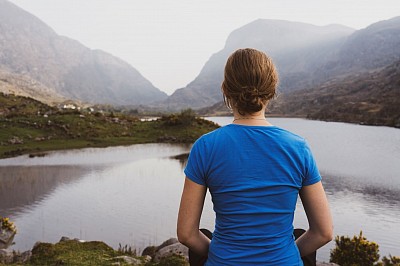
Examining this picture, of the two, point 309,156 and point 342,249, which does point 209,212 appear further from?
point 309,156

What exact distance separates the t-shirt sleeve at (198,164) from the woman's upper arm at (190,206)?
43 millimetres

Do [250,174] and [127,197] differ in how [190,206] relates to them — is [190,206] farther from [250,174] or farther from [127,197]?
[127,197]

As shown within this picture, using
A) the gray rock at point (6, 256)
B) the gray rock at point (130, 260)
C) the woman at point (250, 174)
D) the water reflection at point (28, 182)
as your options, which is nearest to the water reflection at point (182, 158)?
the water reflection at point (28, 182)

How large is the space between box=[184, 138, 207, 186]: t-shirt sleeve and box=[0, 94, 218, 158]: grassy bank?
109 ft

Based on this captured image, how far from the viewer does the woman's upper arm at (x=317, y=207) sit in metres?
3.07

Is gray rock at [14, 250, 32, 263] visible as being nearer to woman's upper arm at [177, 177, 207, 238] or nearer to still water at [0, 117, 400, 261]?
still water at [0, 117, 400, 261]

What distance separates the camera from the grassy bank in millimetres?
37594

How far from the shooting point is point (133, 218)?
677 inches

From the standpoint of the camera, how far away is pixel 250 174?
291cm

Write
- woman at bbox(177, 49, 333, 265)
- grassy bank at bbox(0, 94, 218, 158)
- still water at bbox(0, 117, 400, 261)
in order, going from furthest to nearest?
grassy bank at bbox(0, 94, 218, 158), still water at bbox(0, 117, 400, 261), woman at bbox(177, 49, 333, 265)

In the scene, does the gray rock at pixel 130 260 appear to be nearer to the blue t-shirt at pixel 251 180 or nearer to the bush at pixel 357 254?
the bush at pixel 357 254

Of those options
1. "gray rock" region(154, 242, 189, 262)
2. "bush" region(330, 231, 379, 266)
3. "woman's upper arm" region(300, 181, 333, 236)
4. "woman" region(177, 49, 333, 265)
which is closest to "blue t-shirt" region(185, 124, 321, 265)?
"woman" region(177, 49, 333, 265)

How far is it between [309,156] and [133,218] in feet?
49.5

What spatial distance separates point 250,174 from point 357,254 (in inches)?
406
